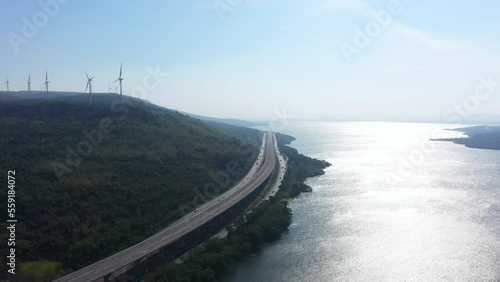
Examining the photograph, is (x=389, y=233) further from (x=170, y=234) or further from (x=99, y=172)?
(x=99, y=172)

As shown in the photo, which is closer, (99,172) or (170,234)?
(170,234)

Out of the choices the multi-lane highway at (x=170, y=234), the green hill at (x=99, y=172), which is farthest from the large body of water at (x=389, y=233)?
the green hill at (x=99, y=172)

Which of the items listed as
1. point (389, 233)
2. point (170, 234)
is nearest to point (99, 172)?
point (170, 234)

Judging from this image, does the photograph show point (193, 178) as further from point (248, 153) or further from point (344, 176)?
point (344, 176)

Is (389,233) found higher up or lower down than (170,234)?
lower down

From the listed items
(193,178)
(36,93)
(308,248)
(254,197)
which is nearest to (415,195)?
(254,197)

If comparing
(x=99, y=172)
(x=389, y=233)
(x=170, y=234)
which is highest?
(x=99, y=172)
